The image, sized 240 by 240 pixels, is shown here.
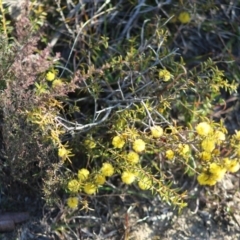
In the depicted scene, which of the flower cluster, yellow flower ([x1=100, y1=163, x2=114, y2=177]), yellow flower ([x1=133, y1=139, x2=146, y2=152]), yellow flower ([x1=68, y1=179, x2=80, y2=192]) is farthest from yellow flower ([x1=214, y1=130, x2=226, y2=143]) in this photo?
yellow flower ([x1=68, y1=179, x2=80, y2=192])

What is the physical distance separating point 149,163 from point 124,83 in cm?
37

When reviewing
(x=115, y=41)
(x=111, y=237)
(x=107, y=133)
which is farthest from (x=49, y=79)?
(x=111, y=237)

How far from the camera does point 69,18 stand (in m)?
2.97

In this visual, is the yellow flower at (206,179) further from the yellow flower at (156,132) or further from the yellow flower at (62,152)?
the yellow flower at (62,152)

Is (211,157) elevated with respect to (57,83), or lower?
lower

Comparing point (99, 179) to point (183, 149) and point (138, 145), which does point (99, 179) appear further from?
point (183, 149)

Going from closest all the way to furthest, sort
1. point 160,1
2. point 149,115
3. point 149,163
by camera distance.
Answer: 1. point 149,115
2. point 149,163
3. point 160,1

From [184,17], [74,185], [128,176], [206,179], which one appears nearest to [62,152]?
[74,185]

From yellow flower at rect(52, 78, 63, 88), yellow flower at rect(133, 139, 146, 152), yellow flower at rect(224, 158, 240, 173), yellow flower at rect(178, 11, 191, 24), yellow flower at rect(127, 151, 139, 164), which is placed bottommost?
yellow flower at rect(224, 158, 240, 173)

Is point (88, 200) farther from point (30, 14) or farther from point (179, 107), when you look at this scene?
point (30, 14)

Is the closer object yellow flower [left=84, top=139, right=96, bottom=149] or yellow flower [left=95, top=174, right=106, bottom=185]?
yellow flower [left=95, top=174, right=106, bottom=185]

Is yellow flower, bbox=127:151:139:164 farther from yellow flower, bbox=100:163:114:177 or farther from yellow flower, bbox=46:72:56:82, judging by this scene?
yellow flower, bbox=46:72:56:82

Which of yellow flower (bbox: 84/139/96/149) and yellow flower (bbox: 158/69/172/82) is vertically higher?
yellow flower (bbox: 158/69/172/82)

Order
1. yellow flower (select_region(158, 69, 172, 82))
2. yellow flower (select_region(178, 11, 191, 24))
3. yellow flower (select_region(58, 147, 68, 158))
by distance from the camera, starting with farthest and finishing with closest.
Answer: yellow flower (select_region(178, 11, 191, 24))
yellow flower (select_region(158, 69, 172, 82))
yellow flower (select_region(58, 147, 68, 158))
